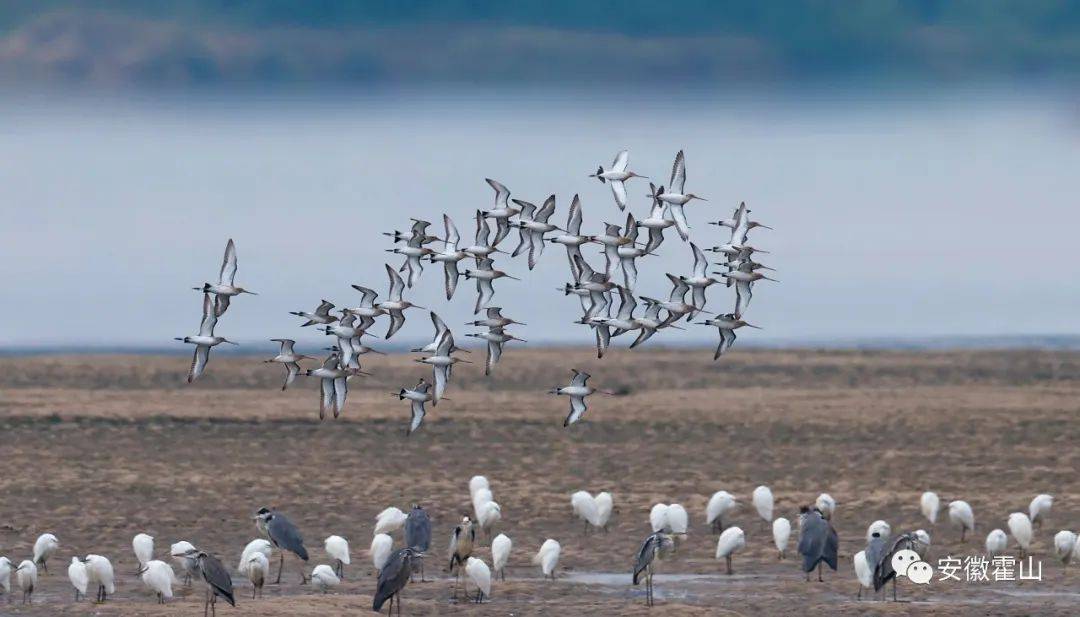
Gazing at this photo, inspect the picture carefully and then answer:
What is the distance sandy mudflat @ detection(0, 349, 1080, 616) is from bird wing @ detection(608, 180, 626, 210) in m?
6.05

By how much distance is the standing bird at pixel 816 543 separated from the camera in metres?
31.2

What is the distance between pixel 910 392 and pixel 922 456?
16.6 metres

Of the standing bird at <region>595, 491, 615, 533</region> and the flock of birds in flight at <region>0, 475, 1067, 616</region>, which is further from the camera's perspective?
the standing bird at <region>595, 491, 615, 533</region>

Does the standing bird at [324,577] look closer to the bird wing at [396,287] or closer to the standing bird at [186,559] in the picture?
the standing bird at [186,559]

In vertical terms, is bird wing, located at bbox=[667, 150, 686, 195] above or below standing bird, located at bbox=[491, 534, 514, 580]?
above

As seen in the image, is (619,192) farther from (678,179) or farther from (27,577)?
(27,577)

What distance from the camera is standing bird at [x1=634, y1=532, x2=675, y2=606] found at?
2996 cm

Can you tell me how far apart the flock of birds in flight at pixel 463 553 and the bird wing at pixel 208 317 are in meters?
3.35

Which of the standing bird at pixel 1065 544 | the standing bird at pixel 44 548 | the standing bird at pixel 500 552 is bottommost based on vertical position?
the standing bird at pixel 44 548

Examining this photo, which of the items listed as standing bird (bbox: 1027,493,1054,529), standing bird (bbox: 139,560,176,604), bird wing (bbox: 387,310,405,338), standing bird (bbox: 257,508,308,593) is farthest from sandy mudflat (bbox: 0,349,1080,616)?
bird wing (bbox: 387,310,405,338)

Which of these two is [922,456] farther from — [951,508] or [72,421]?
[72,421]

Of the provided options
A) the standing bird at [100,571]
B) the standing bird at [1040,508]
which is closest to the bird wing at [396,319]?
the standing bird at [100,571]

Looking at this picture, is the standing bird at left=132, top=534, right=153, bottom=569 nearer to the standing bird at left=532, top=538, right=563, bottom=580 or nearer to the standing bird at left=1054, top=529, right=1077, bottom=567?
the standing bird at left=532, top=538, right=563, bottom=580

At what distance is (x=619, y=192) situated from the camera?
101 feet
